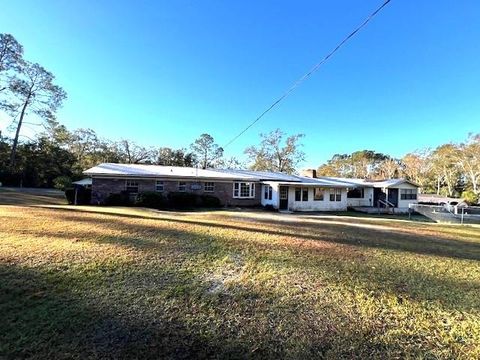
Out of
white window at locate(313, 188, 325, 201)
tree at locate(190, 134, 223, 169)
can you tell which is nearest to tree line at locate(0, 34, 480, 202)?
tree at locate(190, 134, 223, 169)

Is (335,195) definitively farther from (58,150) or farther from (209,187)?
(58,150)

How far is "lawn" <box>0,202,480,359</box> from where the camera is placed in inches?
135

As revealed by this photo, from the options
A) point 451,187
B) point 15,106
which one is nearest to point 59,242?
point 15,106

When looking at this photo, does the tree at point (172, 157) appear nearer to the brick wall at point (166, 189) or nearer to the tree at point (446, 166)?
the brick wall at point (166, 189)

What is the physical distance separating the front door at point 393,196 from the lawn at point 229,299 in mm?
21818

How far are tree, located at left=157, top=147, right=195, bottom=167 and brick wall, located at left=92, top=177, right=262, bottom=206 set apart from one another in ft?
79.6

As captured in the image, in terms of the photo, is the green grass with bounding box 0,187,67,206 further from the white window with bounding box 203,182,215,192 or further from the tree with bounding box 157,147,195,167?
the tree with bounding box 157,147,195,167

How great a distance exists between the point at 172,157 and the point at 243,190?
82.3 ft

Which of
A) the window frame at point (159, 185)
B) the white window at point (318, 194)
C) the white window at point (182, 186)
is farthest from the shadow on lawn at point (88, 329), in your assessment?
the white window at point (318, 194)

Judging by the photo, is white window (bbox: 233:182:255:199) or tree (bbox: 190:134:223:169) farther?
tree (bbox: 190:134:223:169)

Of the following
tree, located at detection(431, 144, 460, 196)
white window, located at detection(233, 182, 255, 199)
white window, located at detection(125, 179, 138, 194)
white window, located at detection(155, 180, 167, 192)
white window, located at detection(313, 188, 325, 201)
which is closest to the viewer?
white window, located at detection(125, 179, 138, 194)

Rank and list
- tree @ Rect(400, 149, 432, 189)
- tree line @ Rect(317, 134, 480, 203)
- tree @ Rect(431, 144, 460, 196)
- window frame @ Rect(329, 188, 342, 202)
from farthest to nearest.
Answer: tree @ Rect(400, 149, 432, 189)
tree @ Rect(431, 144, 460, 196)
tree line @ Rect(317, 134, 480, 203)
window frame @ Rect(329, 188, 342, 202)

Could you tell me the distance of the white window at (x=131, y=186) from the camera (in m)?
21.8

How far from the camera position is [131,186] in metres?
21.9
